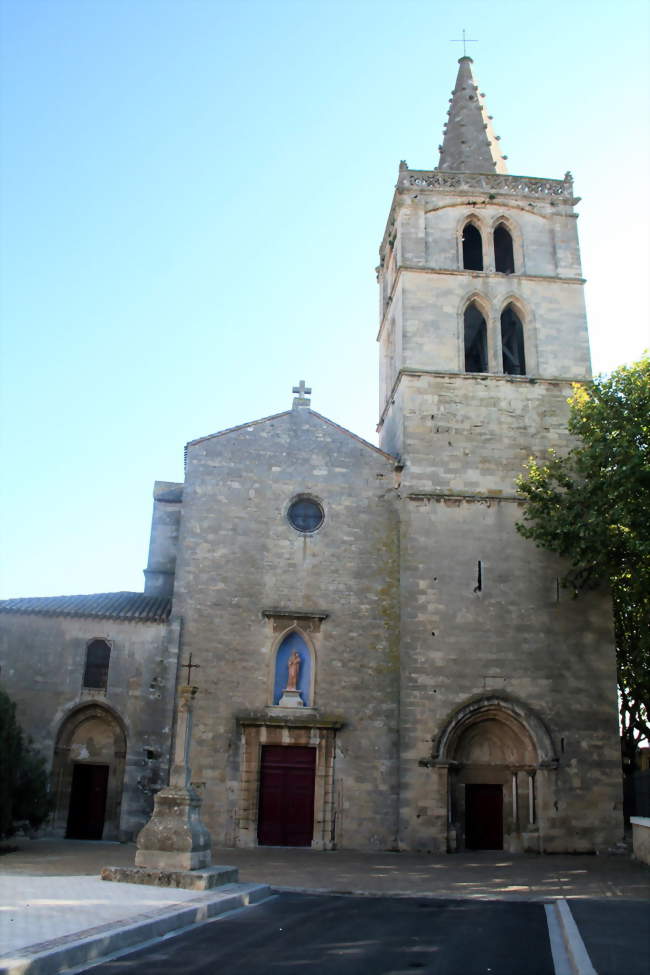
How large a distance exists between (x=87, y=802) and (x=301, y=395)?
10916 mm

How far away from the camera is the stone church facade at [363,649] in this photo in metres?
18.8

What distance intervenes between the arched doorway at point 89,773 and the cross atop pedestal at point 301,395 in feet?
28.6

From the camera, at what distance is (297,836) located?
18.8 m

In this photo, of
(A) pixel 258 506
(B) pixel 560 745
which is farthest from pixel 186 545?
(B) pixel 560 745

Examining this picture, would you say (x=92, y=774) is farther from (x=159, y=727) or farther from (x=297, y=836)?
(x=297, y=836)

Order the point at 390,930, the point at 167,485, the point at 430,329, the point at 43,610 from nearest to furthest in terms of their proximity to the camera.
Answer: the point at 390,930 → the point at 43,610 → the point at 430,329 → the point at 167,485

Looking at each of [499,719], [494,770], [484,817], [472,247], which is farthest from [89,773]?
[472,247]

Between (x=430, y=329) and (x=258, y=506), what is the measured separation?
6692 millimetres

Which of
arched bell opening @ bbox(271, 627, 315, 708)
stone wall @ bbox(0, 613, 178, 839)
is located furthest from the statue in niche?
stone wall @ bbox(0, 613, 178, 839)

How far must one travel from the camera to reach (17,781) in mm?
16781

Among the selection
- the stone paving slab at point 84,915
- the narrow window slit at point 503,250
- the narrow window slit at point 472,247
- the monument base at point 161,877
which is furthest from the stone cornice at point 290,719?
the narrow window slit at point 503,250

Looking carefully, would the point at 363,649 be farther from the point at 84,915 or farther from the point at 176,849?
the point at 84,915

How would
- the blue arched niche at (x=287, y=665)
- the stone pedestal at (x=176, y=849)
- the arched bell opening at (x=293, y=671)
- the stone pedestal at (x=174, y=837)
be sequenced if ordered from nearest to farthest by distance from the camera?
the stone pedestal at (x=176, y=849), the stone pedestal at (x=174, y=837), the arched bell opening at (x=293, y=671), the blue arched niche at (x=287, y=665)

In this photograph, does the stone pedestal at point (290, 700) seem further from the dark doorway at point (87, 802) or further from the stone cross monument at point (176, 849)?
the stone cross monument at point (176, 849)
